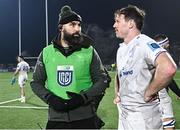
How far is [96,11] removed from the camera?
46.8m

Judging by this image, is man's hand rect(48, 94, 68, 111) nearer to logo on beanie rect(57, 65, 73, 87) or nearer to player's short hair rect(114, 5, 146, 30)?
logo on beanie rect(57, 65, 73, 87)

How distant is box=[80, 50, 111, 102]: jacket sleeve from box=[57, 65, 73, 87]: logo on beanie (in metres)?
0.23

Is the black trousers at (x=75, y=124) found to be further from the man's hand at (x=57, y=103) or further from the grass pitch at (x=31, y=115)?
the grass pitch at (x=31, y=115)

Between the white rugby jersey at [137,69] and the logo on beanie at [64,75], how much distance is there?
69 centimetres

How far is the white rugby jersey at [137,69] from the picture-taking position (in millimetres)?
3824

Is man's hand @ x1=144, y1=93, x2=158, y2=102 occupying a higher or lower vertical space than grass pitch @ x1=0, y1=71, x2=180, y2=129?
higher

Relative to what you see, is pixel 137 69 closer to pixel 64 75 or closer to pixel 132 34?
pixel 132 34

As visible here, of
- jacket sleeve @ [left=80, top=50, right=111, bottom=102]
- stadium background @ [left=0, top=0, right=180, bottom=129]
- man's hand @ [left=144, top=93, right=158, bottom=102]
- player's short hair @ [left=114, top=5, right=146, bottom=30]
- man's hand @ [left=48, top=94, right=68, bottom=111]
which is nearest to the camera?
man's hand @ [left=144, top=93, right=158, bottom=102]

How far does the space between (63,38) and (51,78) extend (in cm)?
46

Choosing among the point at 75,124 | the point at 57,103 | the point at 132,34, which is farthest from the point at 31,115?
the point at 132,34

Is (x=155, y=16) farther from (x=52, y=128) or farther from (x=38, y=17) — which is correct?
(x=52, y=128)

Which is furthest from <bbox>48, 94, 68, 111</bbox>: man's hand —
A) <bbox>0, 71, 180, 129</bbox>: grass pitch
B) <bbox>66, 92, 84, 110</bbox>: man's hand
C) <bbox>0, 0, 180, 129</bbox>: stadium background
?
<bbox>0, 0, 180, 129</bbox>: stadium background

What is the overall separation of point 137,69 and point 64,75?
96 cm

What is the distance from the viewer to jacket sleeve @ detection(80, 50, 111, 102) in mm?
4445
